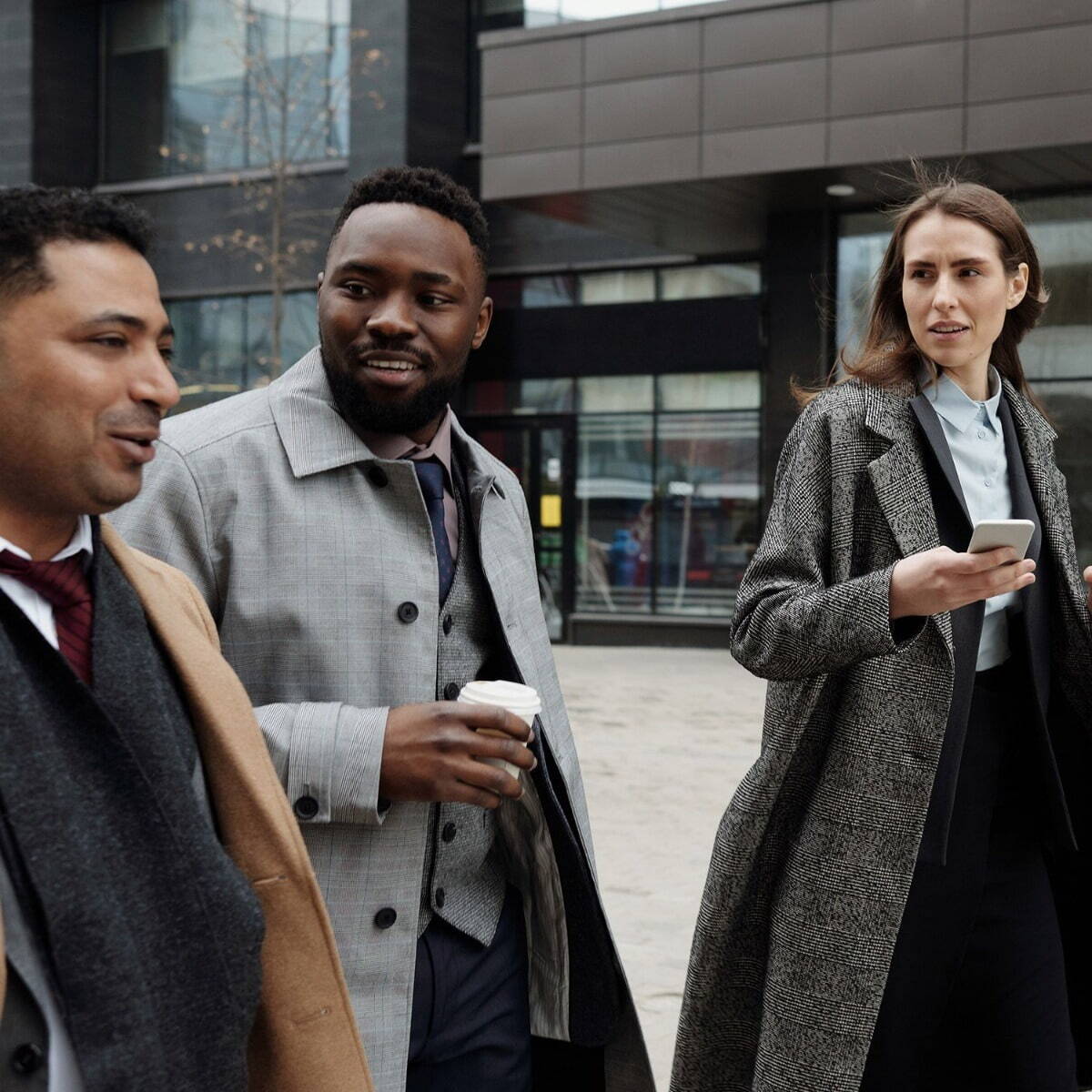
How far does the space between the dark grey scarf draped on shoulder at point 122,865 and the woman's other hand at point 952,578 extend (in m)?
1.40

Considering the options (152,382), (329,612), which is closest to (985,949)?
(329,612)

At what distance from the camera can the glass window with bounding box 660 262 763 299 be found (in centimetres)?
1727

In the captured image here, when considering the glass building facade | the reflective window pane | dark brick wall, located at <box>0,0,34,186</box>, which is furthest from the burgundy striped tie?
dark brick wall, located at <box>0,0,34,186</box>

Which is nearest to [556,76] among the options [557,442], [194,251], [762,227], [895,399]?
[762,227]

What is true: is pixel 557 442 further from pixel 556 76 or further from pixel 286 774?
pixel 286 774

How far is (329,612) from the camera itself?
229 cm

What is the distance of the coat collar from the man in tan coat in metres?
0.56

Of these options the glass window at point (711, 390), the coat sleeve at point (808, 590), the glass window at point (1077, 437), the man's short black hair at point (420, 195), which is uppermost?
A: the glass window at point (711, 390)

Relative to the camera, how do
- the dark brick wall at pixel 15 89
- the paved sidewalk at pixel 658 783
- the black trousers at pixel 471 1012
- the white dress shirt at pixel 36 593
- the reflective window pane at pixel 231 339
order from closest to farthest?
the white dress shirt at pixel 36 593 → the black trousers at pixel 471 1012 → the paved sidewalk at pixel 658 783 → the reflective window pane at pixel 231 339 → the dark brick wall at pixel 15 89

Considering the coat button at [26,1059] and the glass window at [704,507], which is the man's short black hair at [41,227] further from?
the glass window at [704,507]

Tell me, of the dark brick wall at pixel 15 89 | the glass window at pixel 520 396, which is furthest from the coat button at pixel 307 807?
the dark brick wall at pixel 15 89

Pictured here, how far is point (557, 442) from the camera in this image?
18.2 metres

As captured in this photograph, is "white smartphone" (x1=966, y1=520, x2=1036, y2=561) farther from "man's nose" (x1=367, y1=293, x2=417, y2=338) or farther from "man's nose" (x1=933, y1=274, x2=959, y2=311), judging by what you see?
"man's nose" (x1=367, y1=293, x2=417, y2=338)

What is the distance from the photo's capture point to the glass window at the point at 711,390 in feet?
56.0
